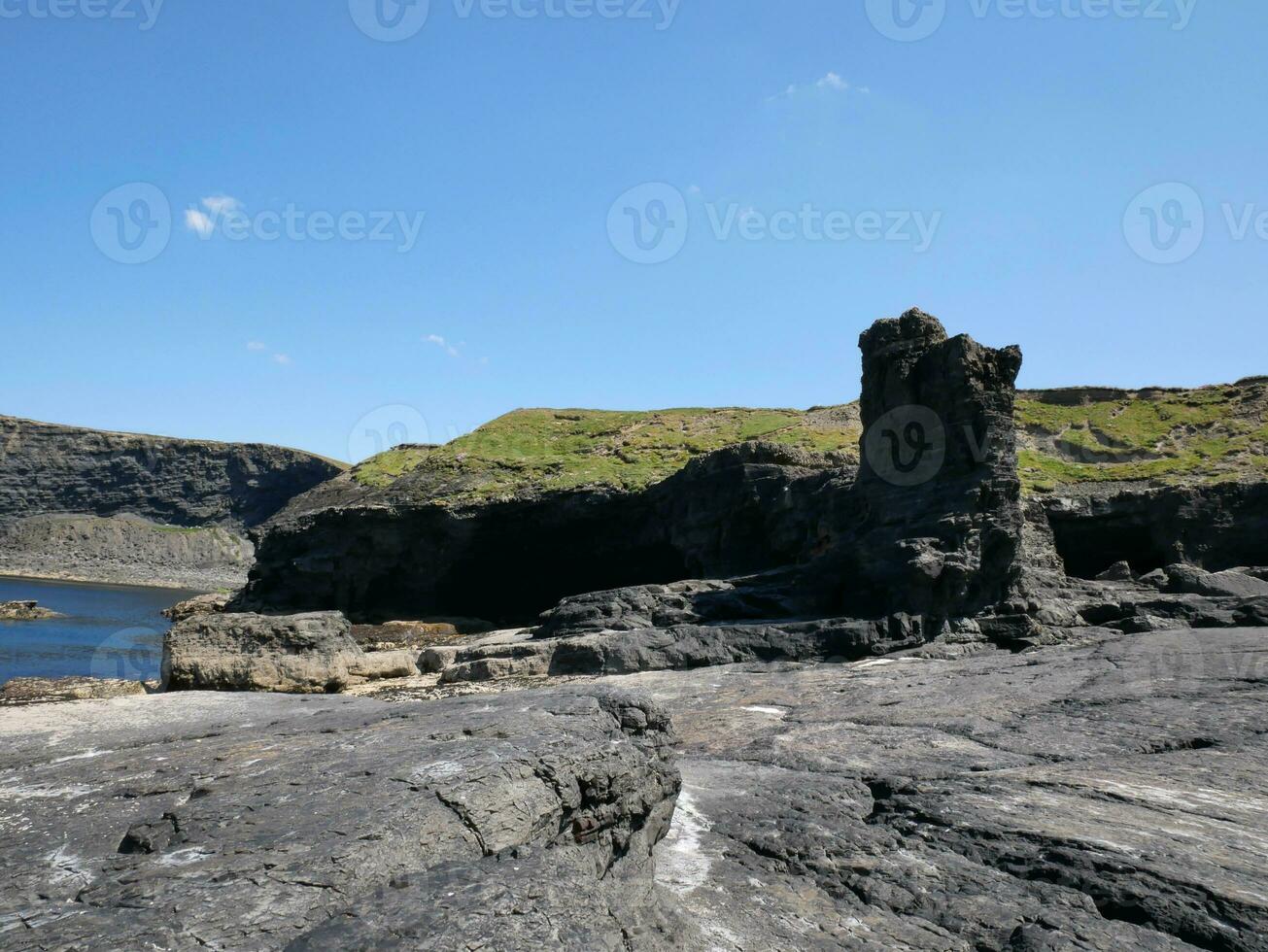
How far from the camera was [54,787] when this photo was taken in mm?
5938

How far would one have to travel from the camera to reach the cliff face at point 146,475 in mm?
135250

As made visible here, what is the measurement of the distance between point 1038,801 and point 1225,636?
12.6 m

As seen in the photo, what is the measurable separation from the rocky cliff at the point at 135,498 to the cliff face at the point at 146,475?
15 cm

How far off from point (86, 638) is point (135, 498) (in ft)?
353

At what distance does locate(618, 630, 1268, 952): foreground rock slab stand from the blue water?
21.2m

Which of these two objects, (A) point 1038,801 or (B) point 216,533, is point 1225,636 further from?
(B) point 216,533

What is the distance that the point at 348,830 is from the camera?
4.79 meters

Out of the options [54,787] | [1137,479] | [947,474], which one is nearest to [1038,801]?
[54,787]

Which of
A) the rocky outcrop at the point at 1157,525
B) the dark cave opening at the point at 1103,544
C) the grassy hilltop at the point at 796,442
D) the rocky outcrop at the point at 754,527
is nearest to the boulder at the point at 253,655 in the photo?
the rocky outcrop at the point at 754,527

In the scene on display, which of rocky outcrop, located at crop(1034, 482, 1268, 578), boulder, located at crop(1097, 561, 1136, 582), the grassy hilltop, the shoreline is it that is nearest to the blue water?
the grassy hilltop

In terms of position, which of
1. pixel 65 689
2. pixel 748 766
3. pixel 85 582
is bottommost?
pixel 85 582

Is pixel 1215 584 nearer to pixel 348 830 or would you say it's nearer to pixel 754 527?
pixel 754 527

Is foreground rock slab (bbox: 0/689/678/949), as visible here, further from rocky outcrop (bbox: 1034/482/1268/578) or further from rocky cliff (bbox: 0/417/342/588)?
rocky cliff (bbox: 0/417/342/588)

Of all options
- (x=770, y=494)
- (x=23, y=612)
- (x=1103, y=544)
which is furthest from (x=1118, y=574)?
(x=23, y=612)
